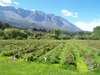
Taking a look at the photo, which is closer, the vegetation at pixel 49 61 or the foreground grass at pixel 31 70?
the foreground grass at pixel 31 70

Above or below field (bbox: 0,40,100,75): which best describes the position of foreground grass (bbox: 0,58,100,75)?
above

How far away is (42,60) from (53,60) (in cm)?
136

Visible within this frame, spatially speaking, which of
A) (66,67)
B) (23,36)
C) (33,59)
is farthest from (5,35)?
(66,67)

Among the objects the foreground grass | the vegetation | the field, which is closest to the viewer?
the foreground grass

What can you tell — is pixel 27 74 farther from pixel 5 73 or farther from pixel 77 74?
pixel 77 74

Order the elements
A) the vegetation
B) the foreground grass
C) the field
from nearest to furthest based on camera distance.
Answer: the foreground grass, the field, the vegetation

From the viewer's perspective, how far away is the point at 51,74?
22281 mm

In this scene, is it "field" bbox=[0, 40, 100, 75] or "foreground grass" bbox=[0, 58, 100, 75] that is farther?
"field" bbox=[0, 40, 100, 75]

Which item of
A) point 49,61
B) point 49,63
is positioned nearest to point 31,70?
point 49,63

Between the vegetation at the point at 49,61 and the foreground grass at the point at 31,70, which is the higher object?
the foreground grass at the point at 31,70

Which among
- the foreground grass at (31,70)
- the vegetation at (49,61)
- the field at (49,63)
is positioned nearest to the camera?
the foreground grass at (31,70)

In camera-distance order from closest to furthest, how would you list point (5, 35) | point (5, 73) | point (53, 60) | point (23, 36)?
point (5, 73), point (53, 60), point (5, 35), point (23, 36)

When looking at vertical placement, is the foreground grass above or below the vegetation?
above

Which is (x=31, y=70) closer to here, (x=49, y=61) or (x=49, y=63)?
(x=49, y=63)
